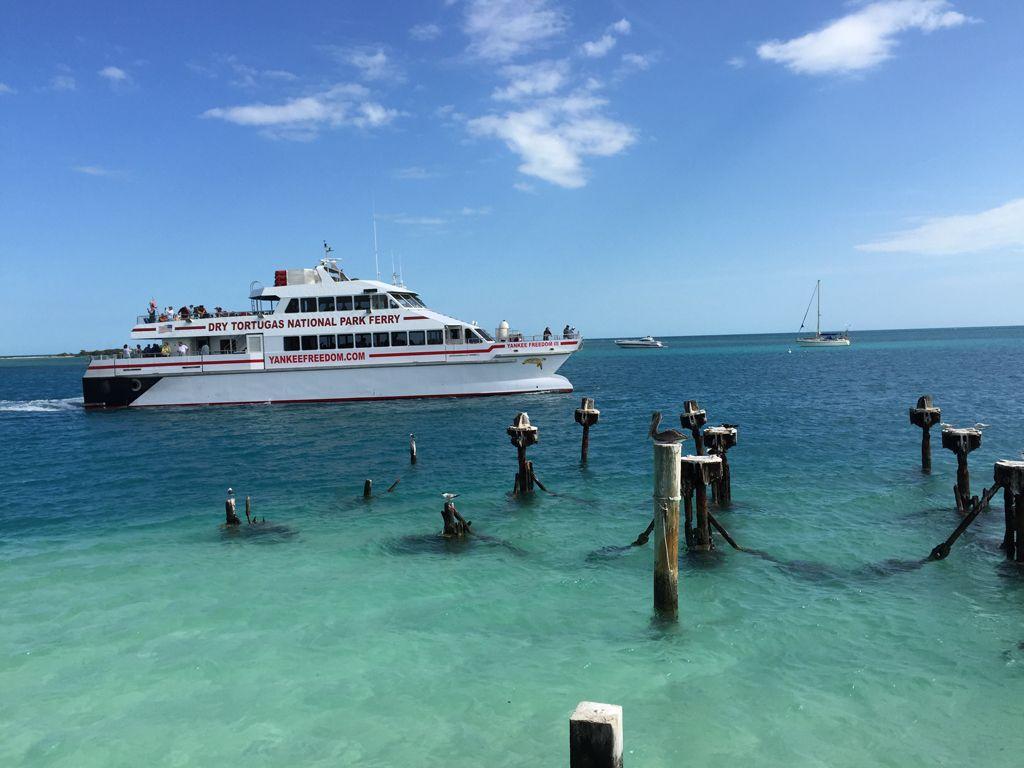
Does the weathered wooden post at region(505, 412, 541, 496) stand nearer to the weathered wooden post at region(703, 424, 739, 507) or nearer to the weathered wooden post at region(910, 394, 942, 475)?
the weathered wooden post at region(703, 424, 739, 507)

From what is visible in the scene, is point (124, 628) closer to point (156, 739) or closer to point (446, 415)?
point (156, 739)

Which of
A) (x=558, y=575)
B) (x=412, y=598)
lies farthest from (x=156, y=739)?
(x=558, y=575)

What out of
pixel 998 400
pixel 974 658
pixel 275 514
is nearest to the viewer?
pixel 974 658

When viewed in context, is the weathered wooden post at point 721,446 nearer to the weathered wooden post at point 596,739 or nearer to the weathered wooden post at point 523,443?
the weathered wooden post at point 523,443

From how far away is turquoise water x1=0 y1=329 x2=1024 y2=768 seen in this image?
290 inches

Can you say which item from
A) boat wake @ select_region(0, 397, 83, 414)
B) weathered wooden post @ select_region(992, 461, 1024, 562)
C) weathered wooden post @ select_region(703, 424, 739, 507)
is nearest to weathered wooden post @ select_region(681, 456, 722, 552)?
weathered wooden post @ select_region(703, 424, 739, 507)

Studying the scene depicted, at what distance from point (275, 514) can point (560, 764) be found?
12239 millimetres

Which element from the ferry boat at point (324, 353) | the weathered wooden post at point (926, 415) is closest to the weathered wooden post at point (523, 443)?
the weathered wooden post at point (926, 415)

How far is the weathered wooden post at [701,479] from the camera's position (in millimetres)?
11547

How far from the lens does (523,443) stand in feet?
59.0

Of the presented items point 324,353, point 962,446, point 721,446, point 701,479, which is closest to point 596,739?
point 701,479

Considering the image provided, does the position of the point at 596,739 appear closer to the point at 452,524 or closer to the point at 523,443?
the point at 452,524

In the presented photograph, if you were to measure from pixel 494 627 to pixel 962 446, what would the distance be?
1160 cm

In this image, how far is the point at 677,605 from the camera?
32.4 feet
